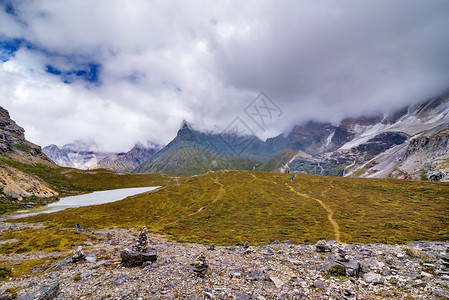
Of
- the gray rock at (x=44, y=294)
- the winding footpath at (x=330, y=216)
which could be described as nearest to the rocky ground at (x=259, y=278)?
the gray rock at (x=44, y=294)

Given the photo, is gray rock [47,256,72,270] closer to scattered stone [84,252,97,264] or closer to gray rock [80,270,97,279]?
scattered stone [84,252,97,264]

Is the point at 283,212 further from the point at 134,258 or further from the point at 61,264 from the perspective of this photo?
the point at 61,264

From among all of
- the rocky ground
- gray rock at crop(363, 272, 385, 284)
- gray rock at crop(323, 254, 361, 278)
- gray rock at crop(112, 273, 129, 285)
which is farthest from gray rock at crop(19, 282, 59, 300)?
gray rock at crop(363, 272, 385, 284)

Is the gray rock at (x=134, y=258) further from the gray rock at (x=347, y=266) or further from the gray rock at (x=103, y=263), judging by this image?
the gray rock at (x=347, y=266)

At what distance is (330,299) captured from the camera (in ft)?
37.6

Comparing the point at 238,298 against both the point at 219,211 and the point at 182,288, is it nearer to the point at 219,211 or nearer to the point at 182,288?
the point at 182,288

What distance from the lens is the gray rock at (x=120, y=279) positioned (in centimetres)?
1538

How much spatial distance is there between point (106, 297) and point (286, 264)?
1504cm

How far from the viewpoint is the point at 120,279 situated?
15828 mm

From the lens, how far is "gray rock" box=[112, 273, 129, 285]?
1538 cm

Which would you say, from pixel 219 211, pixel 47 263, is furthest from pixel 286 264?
pixel 219 211

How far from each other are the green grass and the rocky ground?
12947mm

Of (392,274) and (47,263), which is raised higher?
(392,274)

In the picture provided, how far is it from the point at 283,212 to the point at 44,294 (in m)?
46.7
